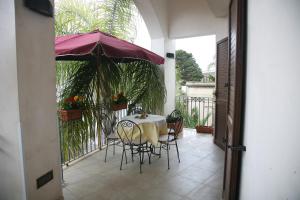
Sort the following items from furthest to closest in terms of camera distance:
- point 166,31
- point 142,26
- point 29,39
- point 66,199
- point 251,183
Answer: point 142,26, point 166,31, point 66,199, point 29,39, point 251,183

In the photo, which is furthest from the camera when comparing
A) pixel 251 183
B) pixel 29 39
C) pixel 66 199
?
pixel 66 199

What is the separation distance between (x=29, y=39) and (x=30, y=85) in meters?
0.41

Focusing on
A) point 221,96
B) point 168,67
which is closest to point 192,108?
point 168,67

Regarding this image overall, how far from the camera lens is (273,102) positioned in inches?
42.8

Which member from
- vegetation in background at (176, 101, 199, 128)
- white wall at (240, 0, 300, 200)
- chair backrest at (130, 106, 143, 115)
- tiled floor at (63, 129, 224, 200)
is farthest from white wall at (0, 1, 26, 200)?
vegetation in background at (176, 101, 199, 128)

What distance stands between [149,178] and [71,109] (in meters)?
1.51

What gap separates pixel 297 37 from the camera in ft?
2.94

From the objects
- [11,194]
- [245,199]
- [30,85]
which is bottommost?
[11,194]

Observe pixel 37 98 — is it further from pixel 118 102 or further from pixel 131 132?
pixel 118 102

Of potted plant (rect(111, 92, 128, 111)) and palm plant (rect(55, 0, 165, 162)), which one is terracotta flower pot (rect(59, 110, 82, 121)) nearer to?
palm plant (rect(55, 0, 165, 162))

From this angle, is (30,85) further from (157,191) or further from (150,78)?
(150,78)

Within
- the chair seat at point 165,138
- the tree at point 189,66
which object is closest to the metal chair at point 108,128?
the chair seat at point 165,138

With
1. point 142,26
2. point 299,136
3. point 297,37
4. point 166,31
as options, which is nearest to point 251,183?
point 299,136

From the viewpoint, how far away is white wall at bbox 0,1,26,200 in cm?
180
